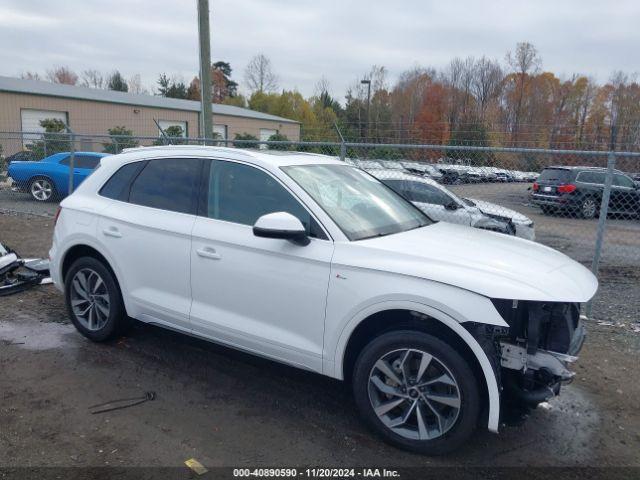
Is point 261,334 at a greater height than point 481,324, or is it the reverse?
point 481,324

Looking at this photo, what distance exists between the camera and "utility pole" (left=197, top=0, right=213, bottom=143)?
357 inches

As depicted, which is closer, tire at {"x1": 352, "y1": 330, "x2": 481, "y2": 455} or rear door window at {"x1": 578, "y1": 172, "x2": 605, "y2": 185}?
tire at {"x1": 352, "y1": 330, "x2": 481, "y2": 455}

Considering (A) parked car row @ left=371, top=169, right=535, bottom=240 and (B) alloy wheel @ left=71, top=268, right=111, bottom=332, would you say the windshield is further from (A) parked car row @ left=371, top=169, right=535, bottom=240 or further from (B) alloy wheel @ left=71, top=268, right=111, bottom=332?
(A) parked car row @ left=371, top=169, right=535, bottom=240

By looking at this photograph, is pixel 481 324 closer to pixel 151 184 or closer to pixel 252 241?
pixel 252 241

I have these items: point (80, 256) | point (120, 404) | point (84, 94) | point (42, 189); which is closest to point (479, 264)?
point (120, 404)

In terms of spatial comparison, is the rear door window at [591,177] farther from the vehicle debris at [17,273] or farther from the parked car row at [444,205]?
the vehicle debris at [17,273]

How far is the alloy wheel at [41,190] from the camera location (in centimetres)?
1421

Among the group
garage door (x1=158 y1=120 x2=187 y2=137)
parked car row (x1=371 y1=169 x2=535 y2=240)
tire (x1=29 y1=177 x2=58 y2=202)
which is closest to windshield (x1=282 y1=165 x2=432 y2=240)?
parked car row (x1=371 y1=169 x2=535 y2=240)

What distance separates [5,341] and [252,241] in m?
2.84

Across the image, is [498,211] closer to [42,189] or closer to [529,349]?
[529,349]

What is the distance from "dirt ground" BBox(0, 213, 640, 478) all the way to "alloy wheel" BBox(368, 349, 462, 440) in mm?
185

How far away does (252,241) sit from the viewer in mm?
3613

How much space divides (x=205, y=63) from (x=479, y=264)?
297 inches

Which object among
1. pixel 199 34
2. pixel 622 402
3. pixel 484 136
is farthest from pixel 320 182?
pixel 484 136
